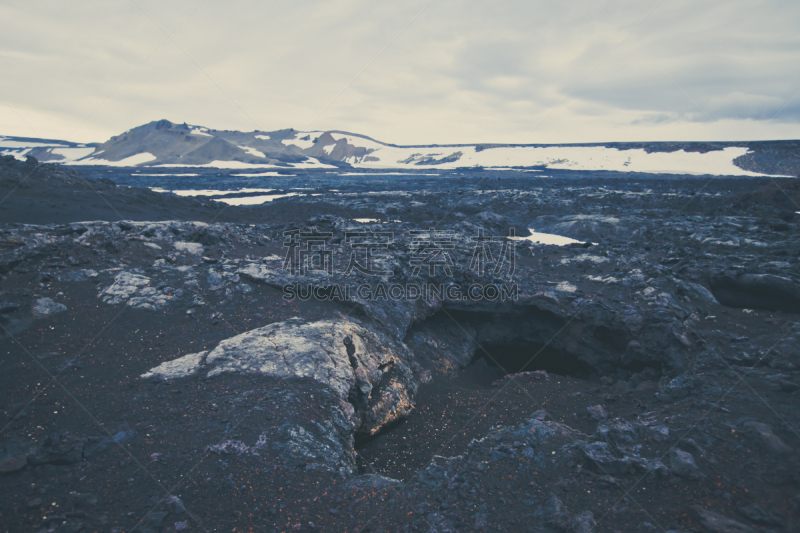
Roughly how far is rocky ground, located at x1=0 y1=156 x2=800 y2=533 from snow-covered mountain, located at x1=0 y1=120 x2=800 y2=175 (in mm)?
48508

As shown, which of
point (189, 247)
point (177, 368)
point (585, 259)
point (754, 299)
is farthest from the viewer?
point (585, 259)

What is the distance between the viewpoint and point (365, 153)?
9038cm

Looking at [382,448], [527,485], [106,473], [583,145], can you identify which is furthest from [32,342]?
[583,145]

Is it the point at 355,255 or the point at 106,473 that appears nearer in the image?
the point at 106,473

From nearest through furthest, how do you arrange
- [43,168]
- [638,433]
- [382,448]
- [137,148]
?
[638,433] → [382,448] → [43,168] → [137,148]

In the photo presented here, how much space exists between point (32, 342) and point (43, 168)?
15903 mm

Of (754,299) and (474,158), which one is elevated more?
(474,158)

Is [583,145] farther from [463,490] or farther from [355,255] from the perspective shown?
[463,490]

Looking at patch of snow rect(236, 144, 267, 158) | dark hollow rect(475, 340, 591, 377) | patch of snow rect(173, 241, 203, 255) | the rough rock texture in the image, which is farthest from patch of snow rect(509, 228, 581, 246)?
patch of snow rect(236, 144, 267, 158)

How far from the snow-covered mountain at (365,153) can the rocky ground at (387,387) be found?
48.5 m

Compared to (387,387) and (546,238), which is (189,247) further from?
(546,238)

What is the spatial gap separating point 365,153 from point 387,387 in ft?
296

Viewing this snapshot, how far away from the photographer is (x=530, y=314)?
8.06 metres

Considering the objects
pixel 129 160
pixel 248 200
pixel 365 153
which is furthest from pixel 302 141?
pixel 248 200
